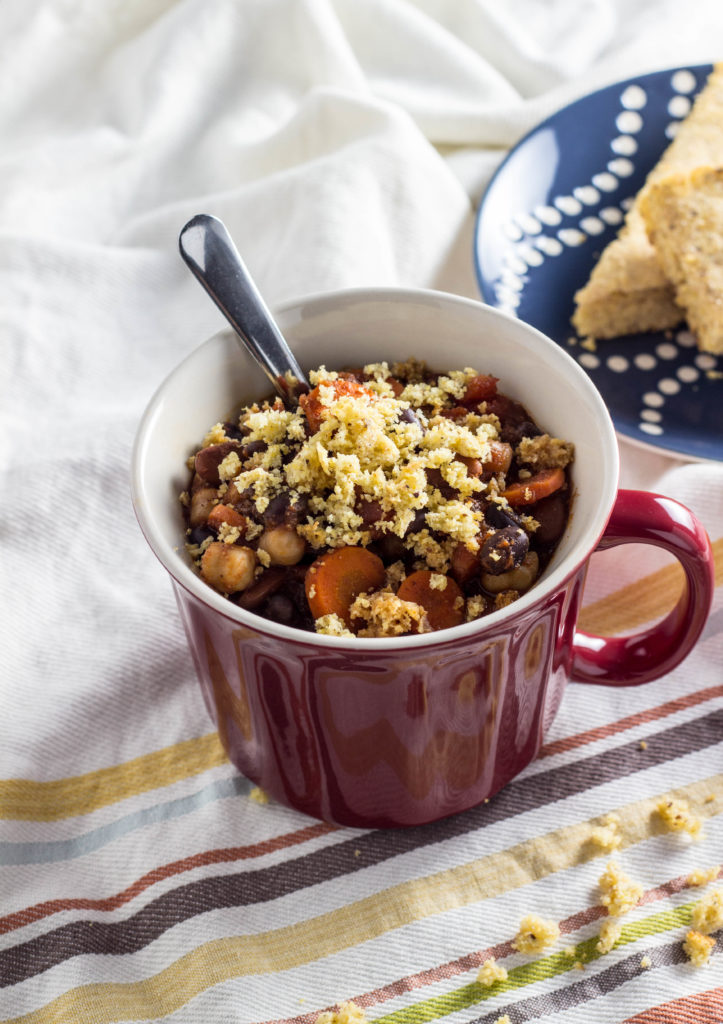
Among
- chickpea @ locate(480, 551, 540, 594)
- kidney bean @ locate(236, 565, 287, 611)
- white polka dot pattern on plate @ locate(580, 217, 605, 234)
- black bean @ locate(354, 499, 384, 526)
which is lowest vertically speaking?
white polka dot pattern on plate @ locate(580, 217, 605, 234)

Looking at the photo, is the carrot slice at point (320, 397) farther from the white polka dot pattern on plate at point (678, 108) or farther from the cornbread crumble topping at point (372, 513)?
the white polka dot pattern on plate at point (678, 108)

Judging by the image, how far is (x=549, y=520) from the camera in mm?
1300

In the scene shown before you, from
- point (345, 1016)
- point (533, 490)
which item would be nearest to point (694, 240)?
point (533, 490)

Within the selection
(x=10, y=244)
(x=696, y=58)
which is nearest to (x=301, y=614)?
(x=10, y=244)

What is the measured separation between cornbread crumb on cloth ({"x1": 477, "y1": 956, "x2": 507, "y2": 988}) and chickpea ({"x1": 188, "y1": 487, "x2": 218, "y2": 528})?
67 cm

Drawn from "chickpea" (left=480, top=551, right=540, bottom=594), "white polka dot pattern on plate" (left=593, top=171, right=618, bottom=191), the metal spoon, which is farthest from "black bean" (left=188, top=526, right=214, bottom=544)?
"white polka dot pattern on plate" (left=593, top=171, right=618, bottom=191)

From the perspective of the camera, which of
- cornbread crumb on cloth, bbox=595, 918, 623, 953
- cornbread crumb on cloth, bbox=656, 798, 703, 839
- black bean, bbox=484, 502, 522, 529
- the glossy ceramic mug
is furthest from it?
cornbread crumb on cloth, bbox=656, 798, 703, 839

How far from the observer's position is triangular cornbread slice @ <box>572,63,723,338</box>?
2.04 metres

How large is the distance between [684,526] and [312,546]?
1.45 feet

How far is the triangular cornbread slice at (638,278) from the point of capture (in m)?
2.04

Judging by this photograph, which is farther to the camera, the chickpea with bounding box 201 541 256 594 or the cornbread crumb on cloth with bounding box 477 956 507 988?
the cornbread crumb on cloth with bounding box 477 956 507 988

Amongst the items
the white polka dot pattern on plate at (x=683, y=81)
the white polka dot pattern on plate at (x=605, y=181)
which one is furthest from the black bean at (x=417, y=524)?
the white polka dot pattern on plate at (x=683, y=81)

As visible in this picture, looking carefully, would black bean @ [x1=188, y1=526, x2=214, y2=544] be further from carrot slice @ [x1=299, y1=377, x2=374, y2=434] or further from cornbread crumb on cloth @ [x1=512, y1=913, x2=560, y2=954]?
cornbread crumb on cloth @ [x1=512, y1=913, x2=560, y2=954]

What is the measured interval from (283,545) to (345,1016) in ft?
1.98
